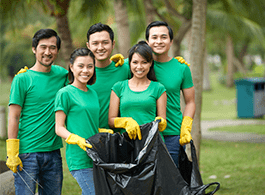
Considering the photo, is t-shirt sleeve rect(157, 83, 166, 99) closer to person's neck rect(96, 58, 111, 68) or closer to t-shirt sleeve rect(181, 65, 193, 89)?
Result: t-shirt sleeve rect(181, 65, 193, 89)

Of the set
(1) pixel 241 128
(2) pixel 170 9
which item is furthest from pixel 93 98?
(1) pixel 241 128

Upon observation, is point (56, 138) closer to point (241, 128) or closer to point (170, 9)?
point (170, 9)

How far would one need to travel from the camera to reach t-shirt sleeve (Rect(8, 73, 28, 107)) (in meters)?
2.78

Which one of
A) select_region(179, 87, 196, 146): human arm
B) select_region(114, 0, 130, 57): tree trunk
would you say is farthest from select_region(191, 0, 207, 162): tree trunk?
select_region(114, 0, 130, 57): tree trunk

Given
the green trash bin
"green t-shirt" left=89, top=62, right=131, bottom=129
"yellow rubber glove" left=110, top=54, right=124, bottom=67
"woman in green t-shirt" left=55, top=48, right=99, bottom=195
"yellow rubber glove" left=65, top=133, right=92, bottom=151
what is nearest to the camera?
"yellow rubber glove" left=65, top=133, right=92, bottom=151

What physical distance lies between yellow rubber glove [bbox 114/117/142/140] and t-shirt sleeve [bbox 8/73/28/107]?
30.9 inches

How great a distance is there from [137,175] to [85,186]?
15.4 inches

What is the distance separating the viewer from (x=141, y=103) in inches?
107

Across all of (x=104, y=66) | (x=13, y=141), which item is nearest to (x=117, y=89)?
(x=104, y=66)

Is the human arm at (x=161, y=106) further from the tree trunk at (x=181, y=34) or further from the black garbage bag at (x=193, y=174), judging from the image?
the tree trunk at (x=181, y=34)

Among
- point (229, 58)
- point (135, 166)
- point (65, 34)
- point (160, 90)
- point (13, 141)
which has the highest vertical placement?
point (229, 58)

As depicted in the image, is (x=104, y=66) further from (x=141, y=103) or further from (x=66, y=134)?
(x=66, y=134)

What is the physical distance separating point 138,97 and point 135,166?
537 millimetres

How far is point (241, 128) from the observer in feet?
37.0
